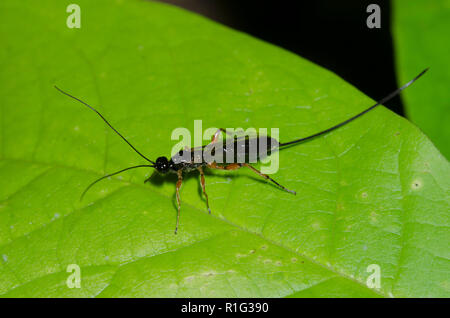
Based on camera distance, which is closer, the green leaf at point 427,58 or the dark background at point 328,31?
the green leaf at point 427,58

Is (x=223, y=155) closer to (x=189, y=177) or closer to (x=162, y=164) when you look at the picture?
(x=189, y=177)

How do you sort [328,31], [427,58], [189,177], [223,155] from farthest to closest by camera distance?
[328,31] → [223,155] → [189,177] → [427,58]

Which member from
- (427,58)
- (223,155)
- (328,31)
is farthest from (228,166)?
(328,31)

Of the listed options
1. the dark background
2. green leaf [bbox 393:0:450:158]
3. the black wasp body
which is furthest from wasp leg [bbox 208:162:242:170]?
the dark background

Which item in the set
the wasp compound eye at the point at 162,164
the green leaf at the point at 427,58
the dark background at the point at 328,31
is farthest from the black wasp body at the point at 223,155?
the dark background at the point at 328,31

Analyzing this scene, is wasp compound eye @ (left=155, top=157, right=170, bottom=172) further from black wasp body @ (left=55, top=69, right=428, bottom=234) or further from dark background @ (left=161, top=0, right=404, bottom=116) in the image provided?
dark background @ (left=161, top=0, right=404, bottom=116)

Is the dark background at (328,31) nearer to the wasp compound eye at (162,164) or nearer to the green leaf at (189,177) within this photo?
the green leaf at (189,177)
